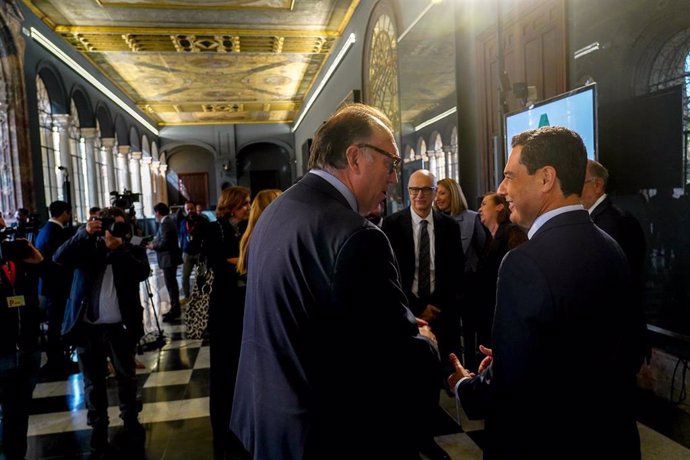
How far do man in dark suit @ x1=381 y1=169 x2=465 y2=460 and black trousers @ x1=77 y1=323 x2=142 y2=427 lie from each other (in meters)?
1.78

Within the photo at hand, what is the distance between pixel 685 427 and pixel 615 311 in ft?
6.93

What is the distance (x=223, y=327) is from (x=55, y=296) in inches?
110

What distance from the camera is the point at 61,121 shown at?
992cm

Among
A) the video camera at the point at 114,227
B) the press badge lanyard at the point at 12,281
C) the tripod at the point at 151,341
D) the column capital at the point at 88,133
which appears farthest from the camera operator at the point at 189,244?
the column capital at the point at 88,133

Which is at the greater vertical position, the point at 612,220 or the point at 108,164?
the point at 108,164

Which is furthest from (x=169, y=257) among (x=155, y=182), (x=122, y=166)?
(x=155, y=182)

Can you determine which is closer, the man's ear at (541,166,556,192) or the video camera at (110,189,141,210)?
the man's ear at (541,166,556,192)

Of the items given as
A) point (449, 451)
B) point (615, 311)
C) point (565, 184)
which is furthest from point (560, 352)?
point (449, 451)

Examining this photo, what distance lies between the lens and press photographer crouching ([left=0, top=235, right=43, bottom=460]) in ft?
7.63

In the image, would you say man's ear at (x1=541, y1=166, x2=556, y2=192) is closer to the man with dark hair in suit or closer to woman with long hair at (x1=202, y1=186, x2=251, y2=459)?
woman with long hair at (x1=202, y1=186, x2=251, y2=459)

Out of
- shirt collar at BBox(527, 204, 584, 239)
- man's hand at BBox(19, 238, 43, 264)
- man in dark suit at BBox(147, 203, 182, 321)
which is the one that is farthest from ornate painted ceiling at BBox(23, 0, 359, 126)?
shirt collar at BBox(527, 204, 584, 239)

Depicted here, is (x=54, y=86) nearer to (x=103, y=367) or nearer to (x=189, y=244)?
(x=189, y=244)

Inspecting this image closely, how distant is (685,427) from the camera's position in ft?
8.53

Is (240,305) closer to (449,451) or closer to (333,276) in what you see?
(449,451)
